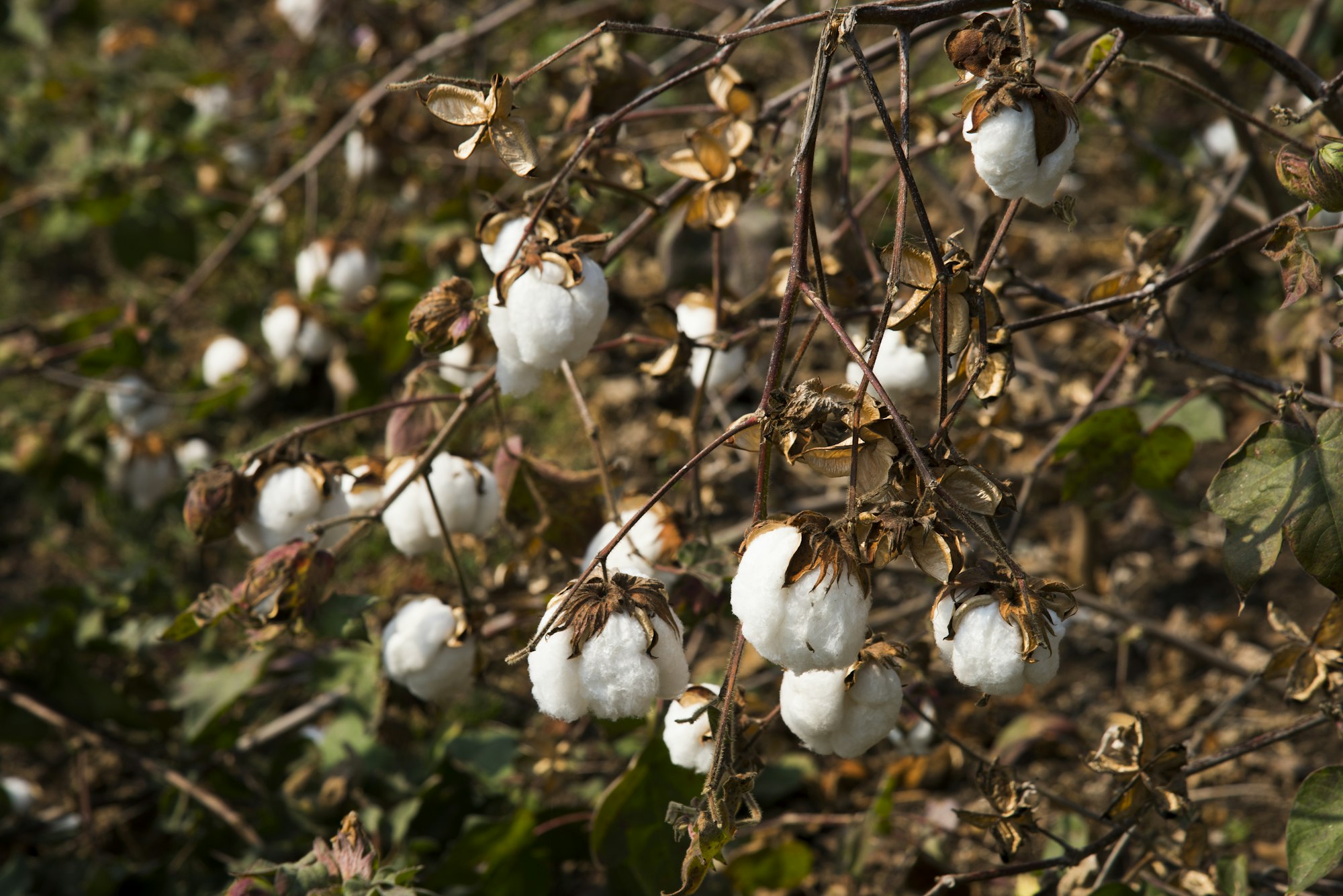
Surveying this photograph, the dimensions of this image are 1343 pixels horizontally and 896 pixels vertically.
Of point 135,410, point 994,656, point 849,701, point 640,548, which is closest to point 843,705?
point 849,701

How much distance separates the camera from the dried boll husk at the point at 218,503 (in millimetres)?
1111

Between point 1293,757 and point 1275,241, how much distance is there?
40.8 inches

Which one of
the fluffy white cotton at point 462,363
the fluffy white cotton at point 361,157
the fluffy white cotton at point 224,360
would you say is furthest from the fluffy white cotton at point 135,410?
the fluffy white cotton at point 462,363

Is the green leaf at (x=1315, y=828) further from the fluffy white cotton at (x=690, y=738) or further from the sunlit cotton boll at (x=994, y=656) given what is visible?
the fluffy white cotton at (x=690, y=738)

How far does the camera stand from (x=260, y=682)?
6.26 feet

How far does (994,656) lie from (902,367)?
42 centimetres

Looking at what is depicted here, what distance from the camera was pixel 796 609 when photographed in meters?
0.71

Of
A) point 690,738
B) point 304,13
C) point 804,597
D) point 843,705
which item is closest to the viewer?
point 804,597

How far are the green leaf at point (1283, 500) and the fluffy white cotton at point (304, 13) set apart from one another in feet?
7.44

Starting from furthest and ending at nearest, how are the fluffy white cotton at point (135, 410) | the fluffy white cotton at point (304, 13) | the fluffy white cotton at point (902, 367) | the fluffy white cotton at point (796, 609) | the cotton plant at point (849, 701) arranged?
1. the fluffy white cotton at point (304, 13)
2. the fluffy white cotton at point (135, 410)
3. the fluffy white cotton at point (902, 367)
4. the cotton plant at point (849, 701)
5. the fluffy white cotton at point (796, 609)

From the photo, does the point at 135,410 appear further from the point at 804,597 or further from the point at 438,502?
the point at 804,597

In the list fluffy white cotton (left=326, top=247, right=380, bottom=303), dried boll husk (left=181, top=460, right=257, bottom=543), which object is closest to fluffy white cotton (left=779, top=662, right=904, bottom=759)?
dried boll husk (left=181, top=460, right=257, bottom=543)

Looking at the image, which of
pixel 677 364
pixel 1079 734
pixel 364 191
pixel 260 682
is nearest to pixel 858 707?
pixel 677 364

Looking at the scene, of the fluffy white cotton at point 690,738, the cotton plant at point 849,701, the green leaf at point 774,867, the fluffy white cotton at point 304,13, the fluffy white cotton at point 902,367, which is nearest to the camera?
the cotton plant at point 849,701
